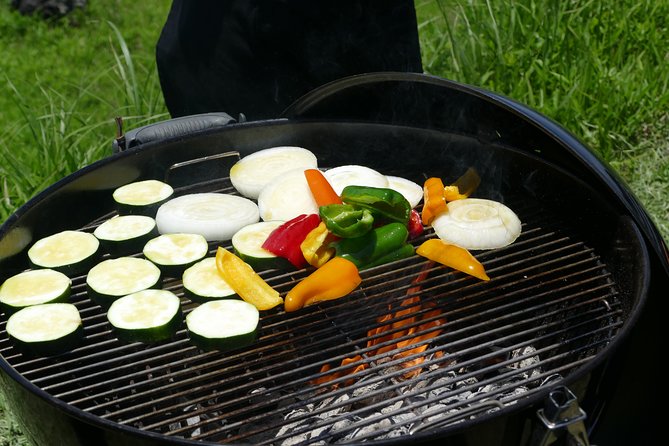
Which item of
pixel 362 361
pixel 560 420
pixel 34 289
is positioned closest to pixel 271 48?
pixel 34 289

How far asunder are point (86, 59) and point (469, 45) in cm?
416

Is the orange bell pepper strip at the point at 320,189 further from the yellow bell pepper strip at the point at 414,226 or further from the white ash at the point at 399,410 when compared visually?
the white ash at the point at 399,410

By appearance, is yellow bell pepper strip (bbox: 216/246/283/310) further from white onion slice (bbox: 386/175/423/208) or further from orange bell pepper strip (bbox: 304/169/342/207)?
white onion slice (bbox: 386/175/423/208)

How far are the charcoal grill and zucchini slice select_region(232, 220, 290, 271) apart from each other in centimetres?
7

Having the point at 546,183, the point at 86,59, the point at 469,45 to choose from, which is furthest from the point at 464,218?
the point at 86,59

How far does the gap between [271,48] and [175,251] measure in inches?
74.5

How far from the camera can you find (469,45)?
5715mm

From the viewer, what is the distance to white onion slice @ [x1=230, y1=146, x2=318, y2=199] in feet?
10.5

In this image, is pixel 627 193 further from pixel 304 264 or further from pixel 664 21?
pixel 664 21

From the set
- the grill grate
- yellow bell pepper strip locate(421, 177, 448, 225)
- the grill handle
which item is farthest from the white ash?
the grill handle

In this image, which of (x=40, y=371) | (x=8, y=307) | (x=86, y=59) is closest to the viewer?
(x=40, y=371)

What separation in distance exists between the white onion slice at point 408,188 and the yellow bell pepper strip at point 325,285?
56 centimetres

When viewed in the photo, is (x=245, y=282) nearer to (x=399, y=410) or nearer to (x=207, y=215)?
(x=207, y=215)

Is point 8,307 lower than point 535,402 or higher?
higher
